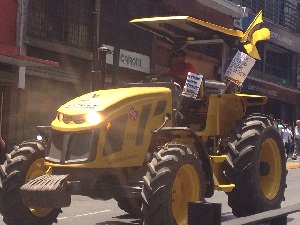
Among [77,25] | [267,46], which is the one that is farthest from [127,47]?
[267,46]

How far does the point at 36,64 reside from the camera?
19.0 meters

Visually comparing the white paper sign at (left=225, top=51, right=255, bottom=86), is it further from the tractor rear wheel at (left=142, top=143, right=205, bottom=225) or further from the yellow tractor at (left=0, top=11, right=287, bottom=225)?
the tractor rear wheel at (left=142, top=143, right=205, bottom=225)

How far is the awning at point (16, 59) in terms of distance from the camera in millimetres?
17656

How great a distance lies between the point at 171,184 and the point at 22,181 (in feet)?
5.84

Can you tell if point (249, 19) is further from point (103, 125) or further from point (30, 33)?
point (103, 125)

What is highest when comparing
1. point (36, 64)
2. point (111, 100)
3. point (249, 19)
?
point (249, 19)

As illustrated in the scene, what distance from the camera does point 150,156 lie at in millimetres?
7730

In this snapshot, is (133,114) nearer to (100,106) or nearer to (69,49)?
(100,106)

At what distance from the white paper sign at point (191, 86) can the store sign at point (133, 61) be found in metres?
14.8

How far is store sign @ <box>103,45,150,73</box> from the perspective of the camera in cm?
2356

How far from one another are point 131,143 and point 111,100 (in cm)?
55

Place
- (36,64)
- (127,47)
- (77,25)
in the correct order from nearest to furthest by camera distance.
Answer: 1. (36,64)
2. (77,25)
3. (127,47)

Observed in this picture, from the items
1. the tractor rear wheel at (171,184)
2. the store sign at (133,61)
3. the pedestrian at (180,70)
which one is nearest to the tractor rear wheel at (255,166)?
the pedestrian at (180,70)

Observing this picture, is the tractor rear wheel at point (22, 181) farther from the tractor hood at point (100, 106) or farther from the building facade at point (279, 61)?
the building facade at point (279, 61)
